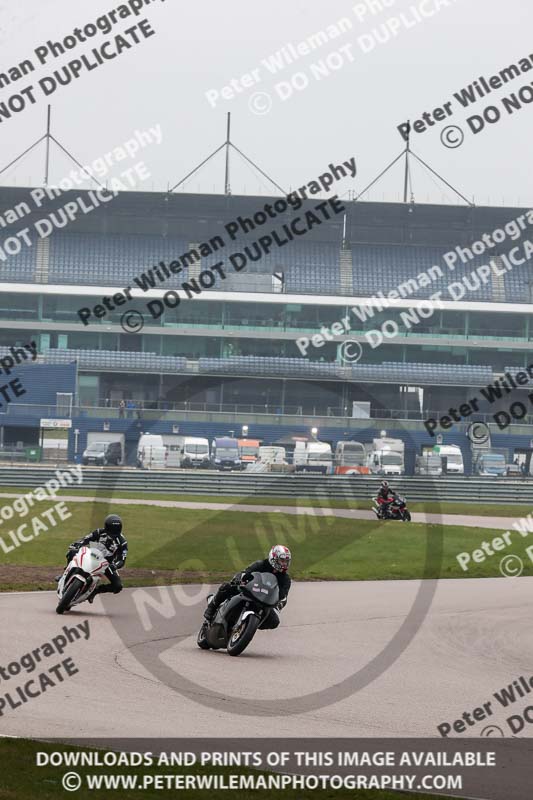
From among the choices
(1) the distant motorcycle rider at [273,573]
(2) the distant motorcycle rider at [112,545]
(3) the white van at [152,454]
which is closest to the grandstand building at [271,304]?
(3) the white van at [152,454]

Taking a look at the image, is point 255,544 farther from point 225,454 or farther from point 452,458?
point 452,458

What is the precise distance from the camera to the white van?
195ft

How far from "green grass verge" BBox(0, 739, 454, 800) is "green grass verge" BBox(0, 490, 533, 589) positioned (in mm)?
11649

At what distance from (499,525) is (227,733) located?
29.7 metres

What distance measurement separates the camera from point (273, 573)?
1336 centimetres

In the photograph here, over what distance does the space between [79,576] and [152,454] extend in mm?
44508

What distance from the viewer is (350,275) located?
3364 inches

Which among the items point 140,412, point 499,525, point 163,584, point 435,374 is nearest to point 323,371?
point 435,374

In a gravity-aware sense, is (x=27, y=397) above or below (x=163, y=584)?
above

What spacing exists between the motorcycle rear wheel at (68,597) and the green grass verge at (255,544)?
3.58 metres

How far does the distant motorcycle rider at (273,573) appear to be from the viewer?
13234mm

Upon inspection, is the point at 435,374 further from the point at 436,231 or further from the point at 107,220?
the point at 107,220

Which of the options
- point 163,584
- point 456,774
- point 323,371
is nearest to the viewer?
point 456,774

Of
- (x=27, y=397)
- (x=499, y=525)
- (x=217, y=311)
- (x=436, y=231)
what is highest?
(x=436, y=231)
